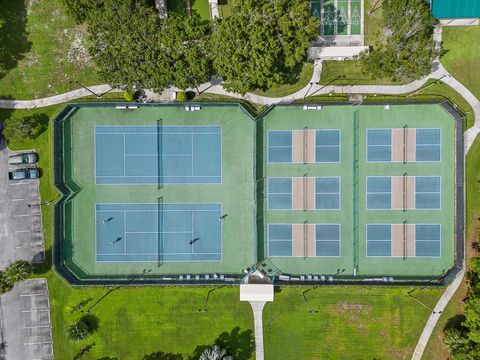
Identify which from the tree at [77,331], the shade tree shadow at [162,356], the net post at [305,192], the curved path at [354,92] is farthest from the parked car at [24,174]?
the net post at [305,192]

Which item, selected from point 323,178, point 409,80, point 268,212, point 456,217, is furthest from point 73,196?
point 456,217

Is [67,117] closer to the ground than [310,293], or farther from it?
farther from it

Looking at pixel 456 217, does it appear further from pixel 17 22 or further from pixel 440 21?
pixel 17 22

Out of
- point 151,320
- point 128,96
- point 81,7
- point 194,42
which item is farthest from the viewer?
point 151,320

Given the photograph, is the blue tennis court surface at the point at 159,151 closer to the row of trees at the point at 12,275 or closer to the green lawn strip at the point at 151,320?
the row of trees at the point at 12,275

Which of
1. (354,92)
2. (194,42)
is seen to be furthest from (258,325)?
(194,42)

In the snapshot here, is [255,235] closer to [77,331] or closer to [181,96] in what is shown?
[181,96]

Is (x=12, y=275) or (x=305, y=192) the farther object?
(x=305, y=192)
